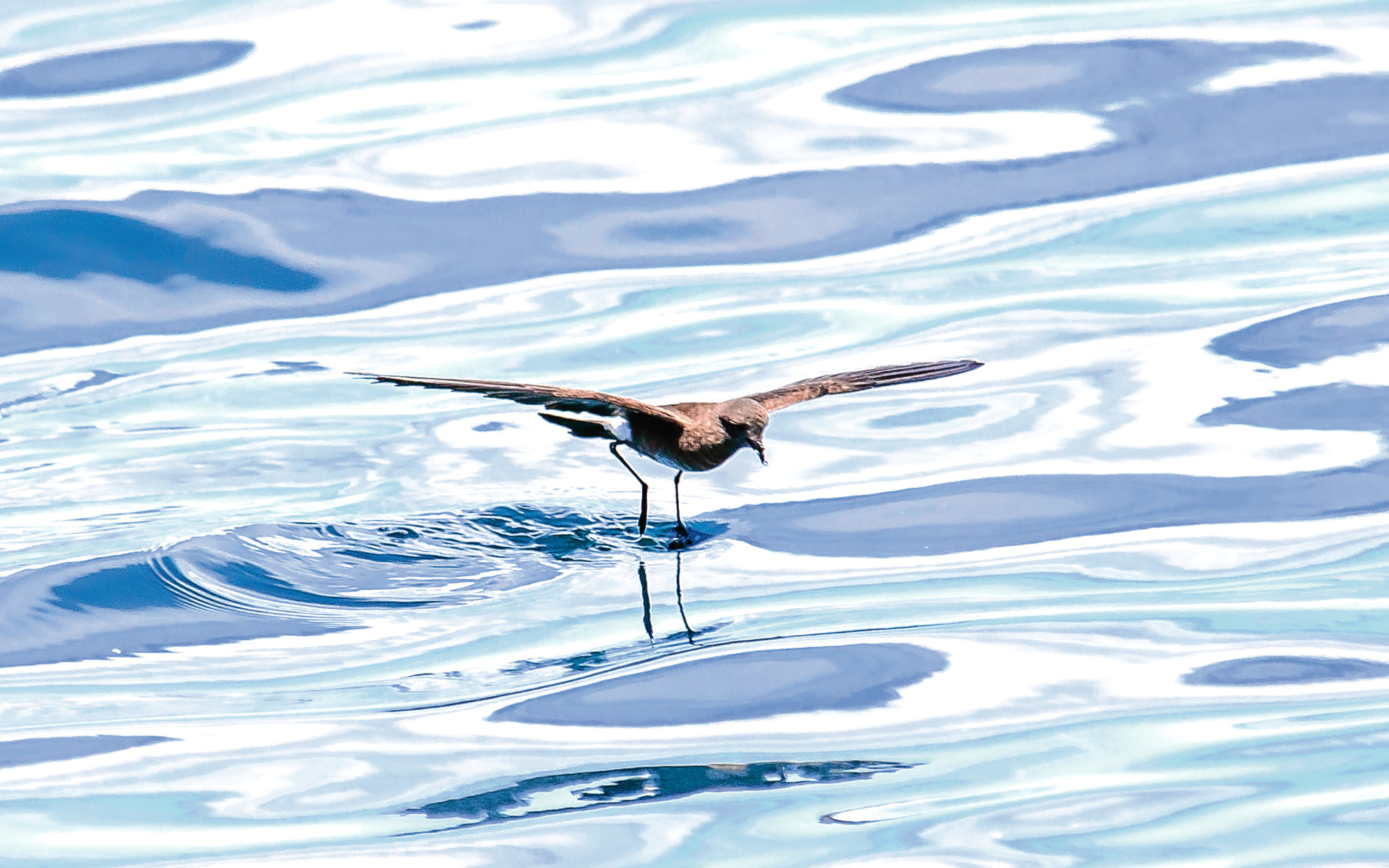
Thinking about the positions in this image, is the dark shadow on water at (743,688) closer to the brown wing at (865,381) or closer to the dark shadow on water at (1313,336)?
the brown wing at (865,381)

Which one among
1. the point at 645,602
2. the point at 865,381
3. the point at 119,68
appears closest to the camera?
the point at 645,602

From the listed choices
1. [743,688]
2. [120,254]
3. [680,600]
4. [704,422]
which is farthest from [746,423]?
[120,254]

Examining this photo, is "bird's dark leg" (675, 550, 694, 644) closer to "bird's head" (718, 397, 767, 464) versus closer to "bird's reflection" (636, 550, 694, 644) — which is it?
"bird's reflection" (636, 550, 694, 644)

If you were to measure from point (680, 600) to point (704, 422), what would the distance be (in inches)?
37.0

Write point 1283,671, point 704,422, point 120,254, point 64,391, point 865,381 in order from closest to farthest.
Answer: point 1283,671 → point 704,422 → point 865,381 → point 64,391 → point 120,254

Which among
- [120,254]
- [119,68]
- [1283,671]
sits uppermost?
[119,68]

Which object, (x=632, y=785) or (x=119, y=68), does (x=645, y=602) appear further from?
(x=119, y=68)

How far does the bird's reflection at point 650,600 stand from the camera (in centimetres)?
591

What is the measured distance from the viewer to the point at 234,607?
634 centimetres

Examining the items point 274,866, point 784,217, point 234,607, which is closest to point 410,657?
point 234,607

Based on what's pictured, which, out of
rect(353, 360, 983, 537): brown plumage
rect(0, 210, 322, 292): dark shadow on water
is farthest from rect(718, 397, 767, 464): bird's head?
rect(0, 210, 322, 292): dark shadow on water

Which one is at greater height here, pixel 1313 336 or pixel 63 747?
pixel 1313 336

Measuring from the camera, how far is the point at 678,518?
22.9 ft

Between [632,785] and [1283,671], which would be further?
[1283,671]
